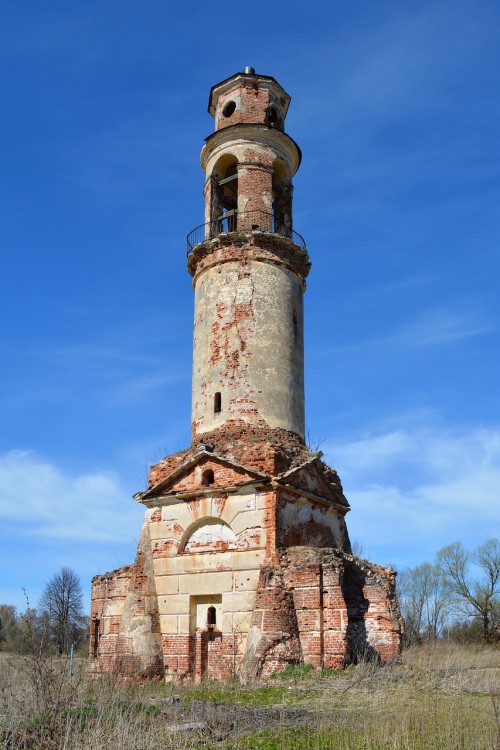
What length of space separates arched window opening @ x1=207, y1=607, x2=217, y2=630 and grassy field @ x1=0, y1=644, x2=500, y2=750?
3564 millimetres

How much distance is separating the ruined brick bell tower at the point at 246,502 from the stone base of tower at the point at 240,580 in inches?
1.2

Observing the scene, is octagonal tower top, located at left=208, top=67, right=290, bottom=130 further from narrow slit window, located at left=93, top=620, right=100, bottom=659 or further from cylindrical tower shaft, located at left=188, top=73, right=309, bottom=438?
narrow slit window, located at left=93, top=620, right=100, bottom=659

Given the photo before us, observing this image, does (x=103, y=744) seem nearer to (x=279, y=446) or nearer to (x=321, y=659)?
(x=321, y=659)

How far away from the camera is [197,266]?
63.8ft

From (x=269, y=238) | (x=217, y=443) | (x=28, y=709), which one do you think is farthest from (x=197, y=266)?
(x=28, y=709)

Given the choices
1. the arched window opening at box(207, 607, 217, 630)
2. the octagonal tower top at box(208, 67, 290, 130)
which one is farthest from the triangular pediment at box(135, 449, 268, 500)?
the octagonal tower top at box(208, 67, 290, 130)

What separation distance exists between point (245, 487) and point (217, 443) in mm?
1695

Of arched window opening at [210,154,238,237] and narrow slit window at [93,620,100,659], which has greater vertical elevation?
arched window opening at [210,154,238,237]

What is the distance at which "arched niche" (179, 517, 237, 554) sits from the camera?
51.8 ft

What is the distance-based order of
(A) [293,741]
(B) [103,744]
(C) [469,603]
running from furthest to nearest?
(C) [469,603]
(A) [293,741]
(B) [103,744]

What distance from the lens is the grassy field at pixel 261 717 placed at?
714 cm

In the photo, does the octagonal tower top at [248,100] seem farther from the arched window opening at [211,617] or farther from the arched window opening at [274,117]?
the arched window opening at [211,617]

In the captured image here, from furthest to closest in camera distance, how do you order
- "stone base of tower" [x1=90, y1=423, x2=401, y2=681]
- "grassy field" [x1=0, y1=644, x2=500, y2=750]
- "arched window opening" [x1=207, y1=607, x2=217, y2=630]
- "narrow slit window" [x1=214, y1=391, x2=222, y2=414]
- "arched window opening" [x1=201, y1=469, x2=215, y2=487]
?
"narrow slit window" [x1=214, y1=391, x2=222, y2=414] < "arched window opening" [x1=201, y1=469, x2=215, y2=487] < "arched window opening" [x1=207, y1=607, x2=217, y2=630] < "stone base of tower" [x1=90, y1=423, x2=401, y2=681] < "grassy field" [x1=0, y1=644, x2=500, y2=750]

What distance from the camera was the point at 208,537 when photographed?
16.1m
